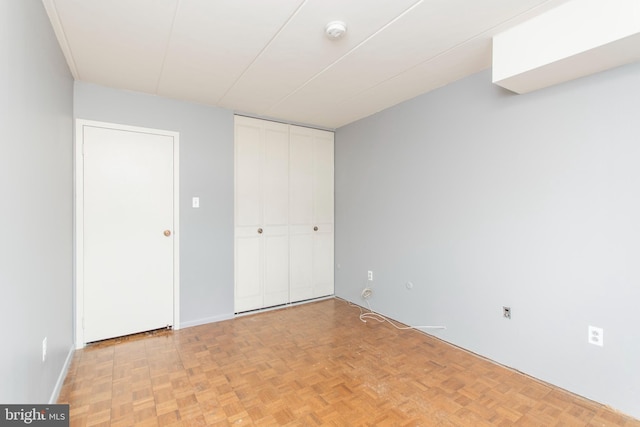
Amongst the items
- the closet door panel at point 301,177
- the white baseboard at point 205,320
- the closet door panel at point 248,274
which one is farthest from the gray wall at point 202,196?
the closet door panel at point 301,177

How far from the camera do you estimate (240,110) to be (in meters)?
3.45

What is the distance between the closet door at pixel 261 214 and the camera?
351cm

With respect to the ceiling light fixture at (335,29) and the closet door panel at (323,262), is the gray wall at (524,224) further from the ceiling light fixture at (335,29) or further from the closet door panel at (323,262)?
the ceiling light fixture at (335,29)

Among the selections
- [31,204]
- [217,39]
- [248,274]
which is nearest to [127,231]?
[248,274]

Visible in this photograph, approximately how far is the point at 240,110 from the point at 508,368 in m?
3.54

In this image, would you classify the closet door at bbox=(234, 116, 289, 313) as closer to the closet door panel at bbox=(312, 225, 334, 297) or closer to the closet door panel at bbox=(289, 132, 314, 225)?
the closet door panel at bbox=(289, 132, 314, 225)

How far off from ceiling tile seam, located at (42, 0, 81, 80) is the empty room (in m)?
0.02

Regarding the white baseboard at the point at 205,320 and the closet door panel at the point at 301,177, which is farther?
the closet door panel at the point at 301,177

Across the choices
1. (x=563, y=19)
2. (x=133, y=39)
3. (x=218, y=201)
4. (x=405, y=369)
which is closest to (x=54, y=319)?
(x=218, y=201)

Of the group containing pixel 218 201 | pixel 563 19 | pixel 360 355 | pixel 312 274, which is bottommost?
pixel 360 355

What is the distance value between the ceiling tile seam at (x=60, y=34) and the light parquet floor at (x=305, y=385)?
2.36 meters

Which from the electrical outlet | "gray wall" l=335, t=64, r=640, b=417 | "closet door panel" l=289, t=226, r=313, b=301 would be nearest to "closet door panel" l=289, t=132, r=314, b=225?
"closet door panel" l=289, t=226, r=313, b=301

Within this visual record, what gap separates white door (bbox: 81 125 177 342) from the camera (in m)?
2.71

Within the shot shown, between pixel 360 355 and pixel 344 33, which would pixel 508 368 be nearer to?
pixel 360 355
